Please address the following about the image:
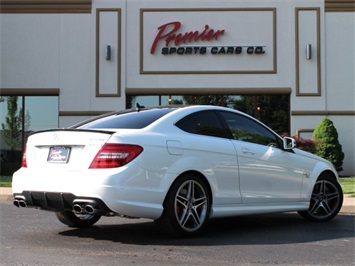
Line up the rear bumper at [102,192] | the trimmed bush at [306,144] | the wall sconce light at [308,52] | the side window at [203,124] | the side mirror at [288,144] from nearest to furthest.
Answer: the rear bumper at [102,192]
the side window at [203,124]
the side mirror at [288,144]
the trimmed bush at [306,144]
the wall sconce light at [308,52]

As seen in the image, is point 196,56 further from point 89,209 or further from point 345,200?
point 89,209

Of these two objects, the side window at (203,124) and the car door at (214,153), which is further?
the side window at (203,124)

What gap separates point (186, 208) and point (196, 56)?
1237 centimetres

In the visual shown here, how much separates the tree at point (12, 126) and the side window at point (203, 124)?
44.3 ft

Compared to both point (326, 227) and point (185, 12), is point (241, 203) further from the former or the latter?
Answer: point (185, 12)

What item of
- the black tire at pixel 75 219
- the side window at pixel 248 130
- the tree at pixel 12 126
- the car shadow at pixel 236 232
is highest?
the tree at pixel 12 126

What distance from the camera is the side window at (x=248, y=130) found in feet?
21.0

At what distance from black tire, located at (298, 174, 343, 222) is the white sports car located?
0.41 meters

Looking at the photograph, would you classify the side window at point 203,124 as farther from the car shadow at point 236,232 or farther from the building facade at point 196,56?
the building facade at point 196,56

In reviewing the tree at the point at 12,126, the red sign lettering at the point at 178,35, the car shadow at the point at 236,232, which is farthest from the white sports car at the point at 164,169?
the tree at the point at 12,126

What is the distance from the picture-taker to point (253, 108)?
693 inches

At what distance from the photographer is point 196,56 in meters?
17.4

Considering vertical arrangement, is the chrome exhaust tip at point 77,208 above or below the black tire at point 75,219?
above

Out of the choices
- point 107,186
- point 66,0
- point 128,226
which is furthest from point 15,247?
point 66,0
